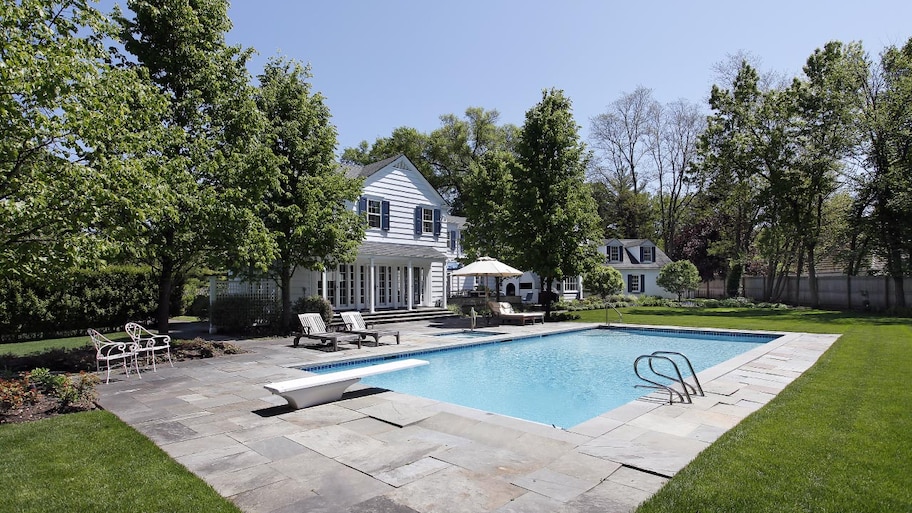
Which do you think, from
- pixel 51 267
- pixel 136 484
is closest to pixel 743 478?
pixel 136 484

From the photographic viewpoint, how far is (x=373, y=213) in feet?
74.2

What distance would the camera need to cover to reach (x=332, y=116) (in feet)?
57.4

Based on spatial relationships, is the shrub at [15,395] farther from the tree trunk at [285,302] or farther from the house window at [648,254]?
the house window at [648,254]

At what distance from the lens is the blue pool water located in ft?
30.0

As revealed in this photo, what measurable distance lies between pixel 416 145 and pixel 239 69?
33.2 metres

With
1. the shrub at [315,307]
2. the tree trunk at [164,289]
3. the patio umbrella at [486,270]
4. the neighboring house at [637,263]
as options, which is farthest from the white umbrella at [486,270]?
the neighboring house at [637,263]

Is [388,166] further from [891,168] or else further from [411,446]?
[891,168]

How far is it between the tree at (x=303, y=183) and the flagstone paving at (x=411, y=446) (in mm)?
7395

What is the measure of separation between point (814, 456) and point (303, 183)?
14.4 m

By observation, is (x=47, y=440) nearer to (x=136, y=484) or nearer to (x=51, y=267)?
(x=136, y=484)

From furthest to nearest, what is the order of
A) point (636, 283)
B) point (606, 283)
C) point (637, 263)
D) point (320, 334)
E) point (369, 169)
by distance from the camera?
point (637, 263)
point (636, 283)
point (606, 283)
point (369, 169)
point (320, 334)

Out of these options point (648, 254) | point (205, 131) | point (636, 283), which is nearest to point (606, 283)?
point (636, 283)

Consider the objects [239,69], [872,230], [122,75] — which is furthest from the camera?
[872,230]

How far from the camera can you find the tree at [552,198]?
2092 centimetres
